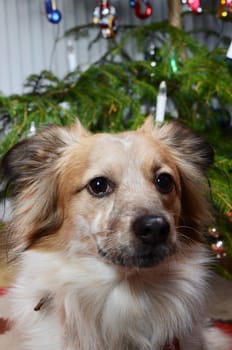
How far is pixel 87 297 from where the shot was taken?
1.37 m

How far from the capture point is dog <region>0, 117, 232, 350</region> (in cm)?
130

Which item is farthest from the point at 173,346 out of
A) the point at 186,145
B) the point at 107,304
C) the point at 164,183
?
the point at 186,145

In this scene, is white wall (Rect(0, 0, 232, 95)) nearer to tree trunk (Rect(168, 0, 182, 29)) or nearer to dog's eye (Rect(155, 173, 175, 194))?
tree trunk (Rect(168, 0, 182, 29))

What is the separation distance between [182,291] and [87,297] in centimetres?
27

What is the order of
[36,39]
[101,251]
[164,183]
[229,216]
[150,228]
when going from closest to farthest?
[150,228] < [101,251] < [164,183] < [229,216] < [36,39]

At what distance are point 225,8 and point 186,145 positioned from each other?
101 cm

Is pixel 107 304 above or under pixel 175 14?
under

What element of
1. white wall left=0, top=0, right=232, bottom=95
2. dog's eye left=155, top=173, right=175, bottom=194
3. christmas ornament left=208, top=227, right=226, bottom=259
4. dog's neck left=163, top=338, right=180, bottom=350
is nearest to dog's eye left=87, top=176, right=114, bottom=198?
dog's eye left=155, top=173, right=175, bottom=194

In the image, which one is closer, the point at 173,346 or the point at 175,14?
the point at 173,346

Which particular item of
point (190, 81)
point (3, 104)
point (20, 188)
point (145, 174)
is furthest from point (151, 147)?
point (3, 104)

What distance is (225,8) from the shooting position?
2326mm

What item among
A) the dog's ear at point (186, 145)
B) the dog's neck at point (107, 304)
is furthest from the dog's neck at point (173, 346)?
the dog's ear at point (186, 145)

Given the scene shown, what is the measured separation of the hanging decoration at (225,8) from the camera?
2.30 m

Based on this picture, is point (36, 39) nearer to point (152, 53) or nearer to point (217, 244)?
point (152, 53)
